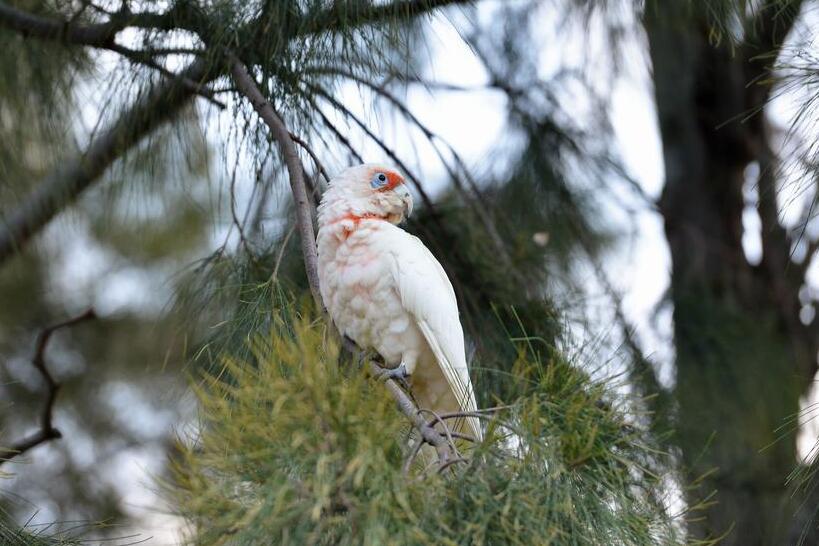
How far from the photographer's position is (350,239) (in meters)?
1.93

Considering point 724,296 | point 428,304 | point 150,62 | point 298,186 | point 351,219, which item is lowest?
point 724,296

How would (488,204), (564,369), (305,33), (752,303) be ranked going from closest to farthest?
(564,369) < (305,33) < (488,204) < (752,303)

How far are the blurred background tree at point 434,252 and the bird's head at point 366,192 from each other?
5 cm

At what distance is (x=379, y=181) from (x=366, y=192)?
0.14 ft

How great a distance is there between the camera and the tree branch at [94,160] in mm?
2094

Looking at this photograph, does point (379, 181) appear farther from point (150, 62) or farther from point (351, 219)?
point (150, 62)

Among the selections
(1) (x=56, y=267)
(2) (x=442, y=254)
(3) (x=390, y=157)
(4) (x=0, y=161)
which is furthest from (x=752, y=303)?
(1) (x=56, y=267)

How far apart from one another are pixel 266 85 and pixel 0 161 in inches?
30.8

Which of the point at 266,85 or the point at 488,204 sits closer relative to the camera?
the point at 266,85

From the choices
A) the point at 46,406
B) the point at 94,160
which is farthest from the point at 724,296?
the point at 46,406

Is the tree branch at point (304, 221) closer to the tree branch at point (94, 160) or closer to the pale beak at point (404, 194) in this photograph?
the tree branch at point (94, 160)

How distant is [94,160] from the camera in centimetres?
246

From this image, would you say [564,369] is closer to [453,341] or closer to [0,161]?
[453,341]

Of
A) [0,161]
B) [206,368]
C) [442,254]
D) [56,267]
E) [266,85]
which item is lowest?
[56,267]
